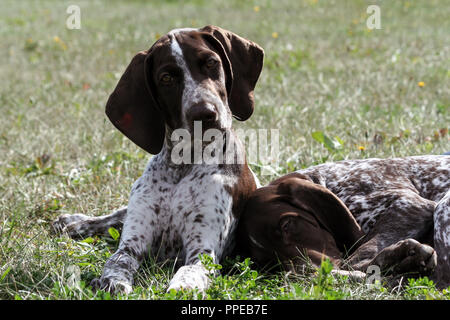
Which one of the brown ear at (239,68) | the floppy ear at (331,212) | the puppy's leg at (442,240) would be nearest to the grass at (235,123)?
the puppy's leg at (442,240)

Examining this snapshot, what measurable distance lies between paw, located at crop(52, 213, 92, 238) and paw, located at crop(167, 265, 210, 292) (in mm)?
1301

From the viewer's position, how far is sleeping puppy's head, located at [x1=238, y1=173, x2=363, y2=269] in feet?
12.1

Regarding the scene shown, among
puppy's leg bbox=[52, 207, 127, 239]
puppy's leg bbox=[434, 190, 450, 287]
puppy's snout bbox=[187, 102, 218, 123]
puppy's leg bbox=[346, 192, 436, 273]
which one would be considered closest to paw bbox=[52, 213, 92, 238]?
puppy's leg bbox=[52, 207, 127, 239]

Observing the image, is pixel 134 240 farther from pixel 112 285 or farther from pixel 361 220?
pixel 361 220

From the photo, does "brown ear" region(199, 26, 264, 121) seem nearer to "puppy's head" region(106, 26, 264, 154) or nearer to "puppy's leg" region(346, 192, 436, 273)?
"puppy's head" region(106, 26, 264, 154)

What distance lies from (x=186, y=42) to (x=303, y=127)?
3144 millimetres

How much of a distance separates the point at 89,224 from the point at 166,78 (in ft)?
4.71

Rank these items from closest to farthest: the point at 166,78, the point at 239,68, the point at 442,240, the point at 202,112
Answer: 1. the point at 202,112
2. the point at 442,240
3. the point at 166,78
4. the point at 239,68

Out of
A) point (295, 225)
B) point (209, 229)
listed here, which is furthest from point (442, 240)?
point (209, 229)

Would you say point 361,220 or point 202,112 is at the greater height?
point 202,112

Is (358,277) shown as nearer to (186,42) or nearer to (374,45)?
(186,42)

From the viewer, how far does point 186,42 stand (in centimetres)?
369

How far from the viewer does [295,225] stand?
12.2ft

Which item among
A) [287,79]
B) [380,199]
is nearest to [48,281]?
[380,199]
